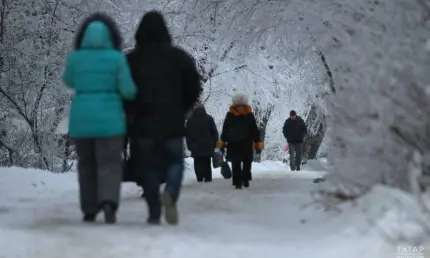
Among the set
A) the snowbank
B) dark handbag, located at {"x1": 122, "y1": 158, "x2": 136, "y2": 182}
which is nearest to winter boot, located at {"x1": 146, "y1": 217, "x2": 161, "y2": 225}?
dark handbag, located at {"x1": 122, "y1": 158, "x2": 136, "y2": 182}

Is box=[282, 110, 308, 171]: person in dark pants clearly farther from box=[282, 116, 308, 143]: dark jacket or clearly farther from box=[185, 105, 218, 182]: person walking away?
box=[185, 105, 218, 182]: person walking away

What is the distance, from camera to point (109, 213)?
20.2 ft

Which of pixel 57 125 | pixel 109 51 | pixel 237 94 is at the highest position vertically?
pixel 109 51

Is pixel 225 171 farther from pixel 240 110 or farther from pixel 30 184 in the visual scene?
pixel 30 184

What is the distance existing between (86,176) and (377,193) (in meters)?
2.40

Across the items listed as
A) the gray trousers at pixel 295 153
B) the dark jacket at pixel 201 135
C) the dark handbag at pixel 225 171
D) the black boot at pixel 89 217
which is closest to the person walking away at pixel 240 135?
the dark jacket at pixel 201 135

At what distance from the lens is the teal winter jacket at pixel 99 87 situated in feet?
19.7

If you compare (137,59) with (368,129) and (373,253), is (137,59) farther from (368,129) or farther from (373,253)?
(373,253)

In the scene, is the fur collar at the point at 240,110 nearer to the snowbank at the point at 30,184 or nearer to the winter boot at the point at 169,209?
the snowbank at the point at 30,184

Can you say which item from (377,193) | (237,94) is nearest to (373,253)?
(377,193)

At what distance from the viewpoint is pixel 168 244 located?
496cm

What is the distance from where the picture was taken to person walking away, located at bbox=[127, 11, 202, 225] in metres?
6.12

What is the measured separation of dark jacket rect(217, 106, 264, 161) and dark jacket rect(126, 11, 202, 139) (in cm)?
523

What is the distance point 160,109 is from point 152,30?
0.70m
